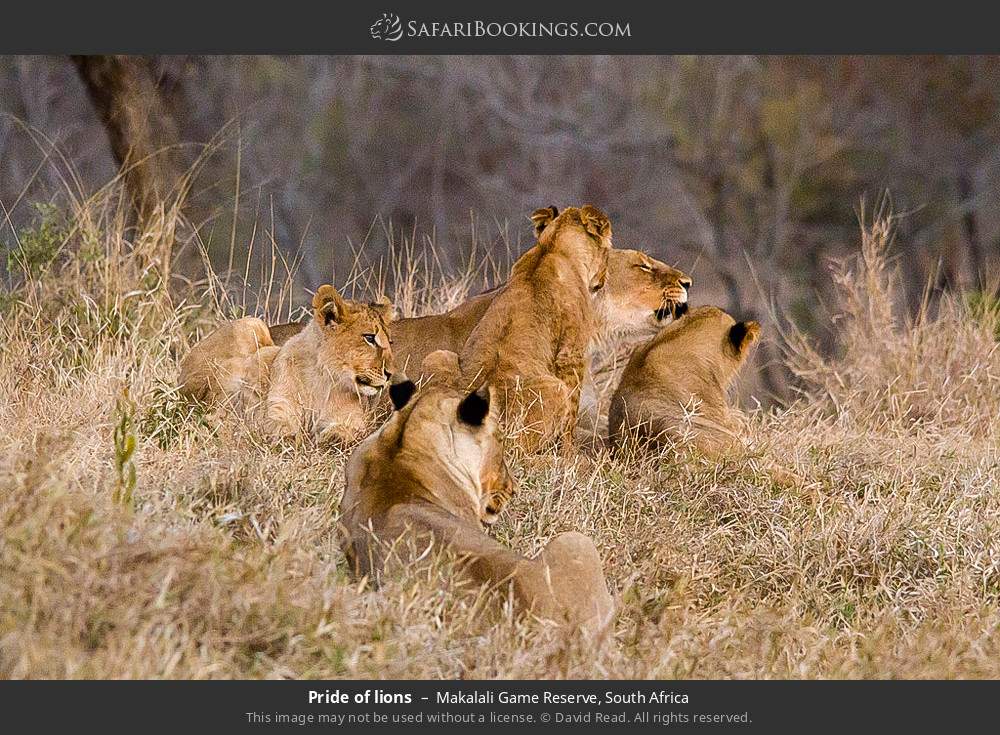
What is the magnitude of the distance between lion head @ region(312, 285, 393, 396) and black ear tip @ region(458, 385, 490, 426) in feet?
4.55

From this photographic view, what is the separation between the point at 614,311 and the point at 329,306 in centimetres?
140

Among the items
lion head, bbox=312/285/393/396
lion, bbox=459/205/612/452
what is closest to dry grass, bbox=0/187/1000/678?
lion, bbox=459/205/612/452

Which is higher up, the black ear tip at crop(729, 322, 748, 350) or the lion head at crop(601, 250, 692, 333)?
the lion head at crop(601, 250, 692, 333)

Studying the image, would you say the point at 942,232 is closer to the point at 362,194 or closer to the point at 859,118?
the point at 859,118

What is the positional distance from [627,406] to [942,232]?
1319cm

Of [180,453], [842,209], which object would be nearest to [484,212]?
[842,209]

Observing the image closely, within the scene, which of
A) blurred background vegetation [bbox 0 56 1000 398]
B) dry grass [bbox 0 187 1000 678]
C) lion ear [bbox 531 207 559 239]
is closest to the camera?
dry grass [bbox 0 187 1000 678]

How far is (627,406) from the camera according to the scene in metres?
7.00

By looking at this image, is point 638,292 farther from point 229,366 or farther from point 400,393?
point 400,393

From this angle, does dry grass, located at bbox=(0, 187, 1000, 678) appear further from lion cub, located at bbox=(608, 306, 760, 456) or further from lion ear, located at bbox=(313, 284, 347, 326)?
lion ear, located at bbox=(313, 284, 347, 326)

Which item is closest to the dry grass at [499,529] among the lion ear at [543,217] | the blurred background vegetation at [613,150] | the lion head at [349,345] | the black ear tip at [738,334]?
the lion head at [349,345]

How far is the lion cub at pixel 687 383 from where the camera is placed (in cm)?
680

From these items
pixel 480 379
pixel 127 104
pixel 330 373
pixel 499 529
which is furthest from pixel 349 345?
pixel 127 104

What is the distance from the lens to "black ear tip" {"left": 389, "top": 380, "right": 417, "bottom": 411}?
17.8 feet
